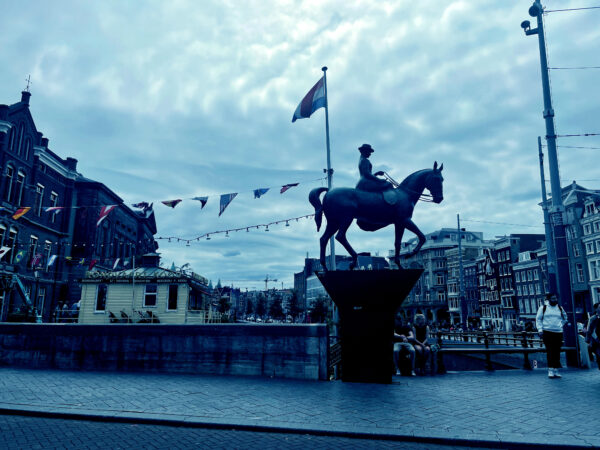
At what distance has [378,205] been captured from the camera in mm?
9664

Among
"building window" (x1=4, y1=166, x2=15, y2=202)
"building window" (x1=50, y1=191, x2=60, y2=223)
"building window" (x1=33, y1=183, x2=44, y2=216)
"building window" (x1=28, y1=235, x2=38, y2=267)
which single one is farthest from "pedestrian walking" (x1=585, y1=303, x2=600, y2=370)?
"building window" (x1=50, y1=191, x2=60, y2=223)

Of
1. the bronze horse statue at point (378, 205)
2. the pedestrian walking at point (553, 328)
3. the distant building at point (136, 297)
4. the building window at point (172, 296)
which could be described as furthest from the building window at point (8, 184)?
the pedestrian walking at point (553, 328)

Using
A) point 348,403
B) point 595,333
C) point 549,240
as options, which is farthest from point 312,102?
point 348,403

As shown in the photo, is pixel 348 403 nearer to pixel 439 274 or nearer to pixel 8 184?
pixel 8 184

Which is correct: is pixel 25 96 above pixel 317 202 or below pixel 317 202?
above

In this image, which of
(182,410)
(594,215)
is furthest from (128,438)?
(594,215)

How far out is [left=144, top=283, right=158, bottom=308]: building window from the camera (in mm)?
27969

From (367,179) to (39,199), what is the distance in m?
37.7

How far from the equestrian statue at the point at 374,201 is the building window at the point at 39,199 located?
3619 cm

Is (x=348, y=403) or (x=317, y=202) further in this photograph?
(x=317, y=202)

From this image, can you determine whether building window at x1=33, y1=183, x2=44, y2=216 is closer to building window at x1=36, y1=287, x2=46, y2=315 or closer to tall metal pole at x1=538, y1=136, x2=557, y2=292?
building window at x1=36, y1=287, x2=46, y2=315

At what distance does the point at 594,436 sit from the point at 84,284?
95.2 feet

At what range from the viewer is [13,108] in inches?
1339

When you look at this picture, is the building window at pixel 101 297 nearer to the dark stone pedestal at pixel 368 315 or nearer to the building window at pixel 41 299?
the building window at pixel 41 299
